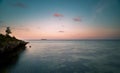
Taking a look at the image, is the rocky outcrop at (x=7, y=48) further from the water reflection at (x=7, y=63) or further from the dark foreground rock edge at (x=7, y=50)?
Answer: the water reflection at (x=7, y=63)

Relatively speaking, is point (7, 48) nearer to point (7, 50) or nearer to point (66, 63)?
point (7, 50)

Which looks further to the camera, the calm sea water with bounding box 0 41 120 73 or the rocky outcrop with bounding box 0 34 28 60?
the rocky outcrop with bounding box 0 34 28 60

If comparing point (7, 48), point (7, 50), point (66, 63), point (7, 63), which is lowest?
point (66, 63)

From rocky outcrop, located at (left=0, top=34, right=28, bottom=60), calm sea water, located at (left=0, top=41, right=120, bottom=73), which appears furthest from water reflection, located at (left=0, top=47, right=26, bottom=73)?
rocky outcrop, located at (left=0, top=34, right=28, bottom=60)

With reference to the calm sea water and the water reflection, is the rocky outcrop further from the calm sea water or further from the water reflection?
the calm sea water

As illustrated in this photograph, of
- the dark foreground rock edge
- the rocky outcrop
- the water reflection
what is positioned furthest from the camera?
the rocky outcrop

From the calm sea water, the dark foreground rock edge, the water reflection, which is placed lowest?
the calm sea water

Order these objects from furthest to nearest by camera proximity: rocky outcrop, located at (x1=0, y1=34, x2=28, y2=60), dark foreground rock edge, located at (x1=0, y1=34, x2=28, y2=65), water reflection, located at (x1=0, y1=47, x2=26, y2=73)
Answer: rocky outcrop, located at (x1=0, y1=34, x2=28, y2=60) < dark foreground rock edge, located at (x1=0, y1=34, x2=28, y2=65) < water reflection, located at (x1=0, y1=47, x2=26, y2=73)

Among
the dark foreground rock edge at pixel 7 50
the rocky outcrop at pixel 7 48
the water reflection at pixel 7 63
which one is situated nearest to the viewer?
the water reflection at pixel 7 63

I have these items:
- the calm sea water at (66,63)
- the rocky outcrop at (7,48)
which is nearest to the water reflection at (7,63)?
the calm sea water at (66,63)

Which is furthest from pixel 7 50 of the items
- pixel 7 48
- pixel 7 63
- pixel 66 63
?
pixel 66 63

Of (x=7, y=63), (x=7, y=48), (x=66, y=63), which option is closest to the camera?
(x=7, y=63)

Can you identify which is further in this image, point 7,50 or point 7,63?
point 7,50

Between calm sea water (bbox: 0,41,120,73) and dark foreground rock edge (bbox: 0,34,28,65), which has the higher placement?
dark foreground rock edge (bbox: 0,34,28,65)
